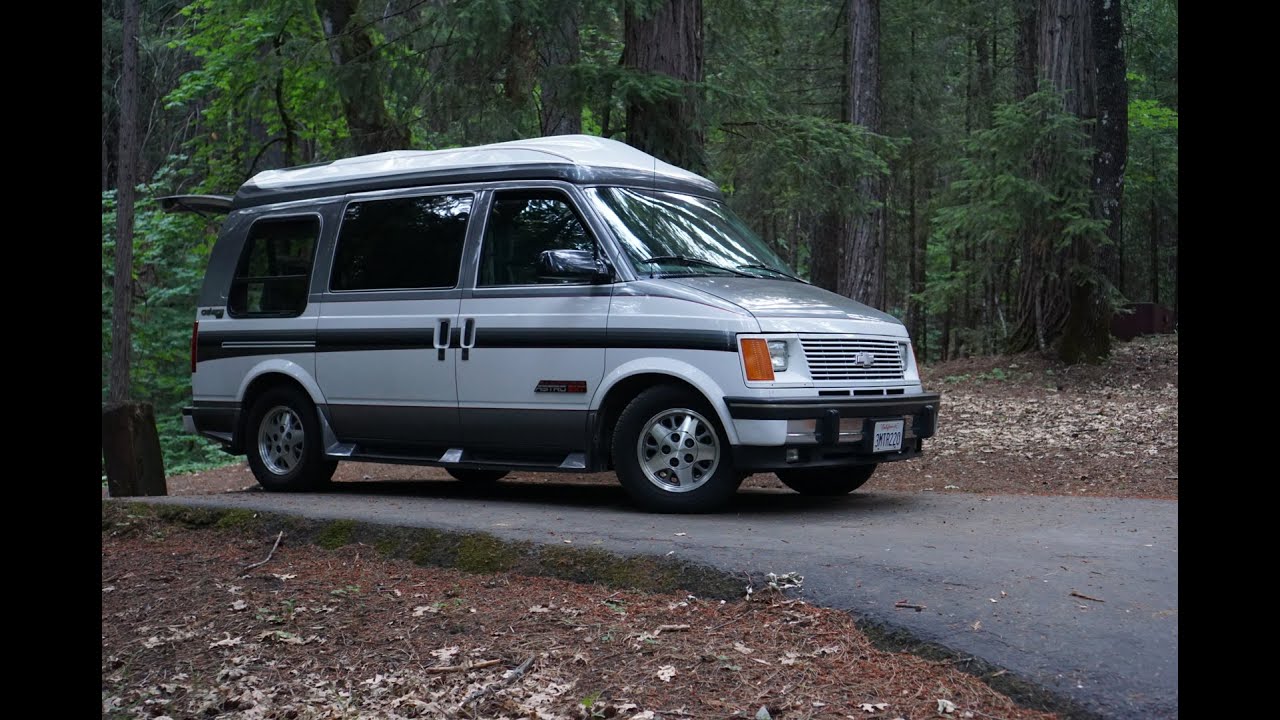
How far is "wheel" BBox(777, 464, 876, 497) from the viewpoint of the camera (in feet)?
29.7

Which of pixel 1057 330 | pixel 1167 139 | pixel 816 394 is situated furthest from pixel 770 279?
pixel 1167 139

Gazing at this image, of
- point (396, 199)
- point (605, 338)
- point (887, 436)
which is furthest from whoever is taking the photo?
point (396, 199)

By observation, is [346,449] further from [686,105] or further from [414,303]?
[686,105]

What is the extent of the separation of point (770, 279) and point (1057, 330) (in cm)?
944

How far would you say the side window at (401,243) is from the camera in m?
8.97

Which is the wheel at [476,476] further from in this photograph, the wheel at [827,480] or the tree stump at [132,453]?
the wheel at [827,480]

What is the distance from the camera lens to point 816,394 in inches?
299

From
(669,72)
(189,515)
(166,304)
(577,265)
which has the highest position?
(669,72)

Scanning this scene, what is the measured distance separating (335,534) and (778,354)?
2.96m

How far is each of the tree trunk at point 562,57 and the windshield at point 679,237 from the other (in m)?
Result: 2.91

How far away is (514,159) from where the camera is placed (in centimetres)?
882

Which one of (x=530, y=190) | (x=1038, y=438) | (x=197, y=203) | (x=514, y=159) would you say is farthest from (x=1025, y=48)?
(x=530, y=190)

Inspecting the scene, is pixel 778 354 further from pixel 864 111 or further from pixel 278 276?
pixel 864 111

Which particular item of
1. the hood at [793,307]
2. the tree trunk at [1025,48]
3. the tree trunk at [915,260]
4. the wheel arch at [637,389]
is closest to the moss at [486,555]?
the wheel arch at [637,389]
